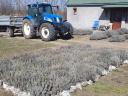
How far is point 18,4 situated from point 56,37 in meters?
30.4

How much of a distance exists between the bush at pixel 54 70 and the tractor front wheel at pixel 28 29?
795 cm

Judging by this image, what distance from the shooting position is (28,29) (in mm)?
21125

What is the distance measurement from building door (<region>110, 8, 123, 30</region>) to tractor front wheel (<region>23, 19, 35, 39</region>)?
886 centimetres

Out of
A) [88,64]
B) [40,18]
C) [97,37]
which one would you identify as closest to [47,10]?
[40,18]

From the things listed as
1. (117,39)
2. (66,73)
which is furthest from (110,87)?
(117,39)

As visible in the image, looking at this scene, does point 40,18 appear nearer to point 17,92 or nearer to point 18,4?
point 17,92

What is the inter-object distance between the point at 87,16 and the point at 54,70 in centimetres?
2036

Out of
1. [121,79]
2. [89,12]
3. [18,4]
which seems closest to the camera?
[121,79]

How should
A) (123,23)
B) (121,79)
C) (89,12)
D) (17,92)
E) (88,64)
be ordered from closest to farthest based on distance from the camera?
1. (17,92)
2. (121,79)
3. (88,64)
4. (123,23)
5. (89,12)

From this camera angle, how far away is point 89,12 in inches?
1164

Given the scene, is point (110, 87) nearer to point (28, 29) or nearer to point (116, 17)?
point (28, 29)

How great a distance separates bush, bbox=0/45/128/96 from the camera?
8078mm

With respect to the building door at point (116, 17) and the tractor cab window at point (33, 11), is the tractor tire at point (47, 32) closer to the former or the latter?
the tractor cab window at point (33, 11)

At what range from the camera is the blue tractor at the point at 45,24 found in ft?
64.4
